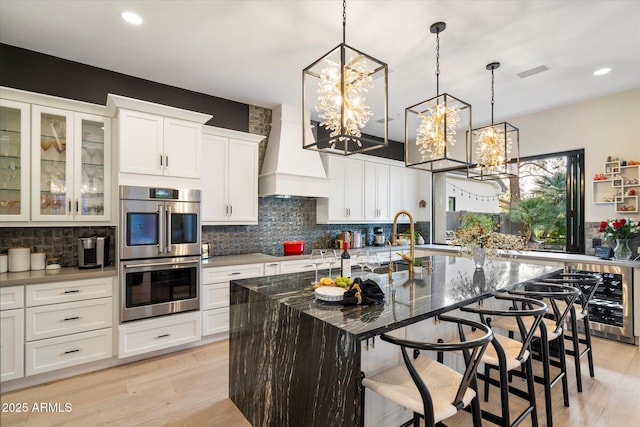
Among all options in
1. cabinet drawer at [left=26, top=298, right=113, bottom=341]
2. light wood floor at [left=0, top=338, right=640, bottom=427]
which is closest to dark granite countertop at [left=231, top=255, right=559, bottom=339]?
light wood floor at [left=0, top=338, right=640, bottom=427]

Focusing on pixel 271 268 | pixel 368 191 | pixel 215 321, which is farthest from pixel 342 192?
pixel 215 321

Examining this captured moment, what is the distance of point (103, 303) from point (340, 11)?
3292mm

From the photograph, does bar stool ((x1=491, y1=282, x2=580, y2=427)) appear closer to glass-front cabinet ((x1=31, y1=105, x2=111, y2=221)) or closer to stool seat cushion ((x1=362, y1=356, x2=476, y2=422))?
stool seat cushion ((x1=362, y1=356, x2=476, y2=422))

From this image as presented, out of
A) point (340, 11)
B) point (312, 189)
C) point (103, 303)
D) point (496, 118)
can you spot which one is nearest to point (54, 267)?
point (103, 303)

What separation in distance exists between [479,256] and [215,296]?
2813mm

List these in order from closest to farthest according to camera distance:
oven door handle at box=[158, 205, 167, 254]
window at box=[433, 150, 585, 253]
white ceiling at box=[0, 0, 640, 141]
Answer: white ceiling at box=[0, 0, 640, 141], oven door handle at box=[158, 205, 167, 254], window at box=[433, 150, 585, 253]

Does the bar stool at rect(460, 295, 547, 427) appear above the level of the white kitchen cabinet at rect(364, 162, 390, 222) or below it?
below

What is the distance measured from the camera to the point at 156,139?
3.24 metres

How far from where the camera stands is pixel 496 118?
500 centimetres

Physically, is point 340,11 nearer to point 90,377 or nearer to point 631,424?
point 631,424

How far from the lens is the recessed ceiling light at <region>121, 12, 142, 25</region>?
2502mm

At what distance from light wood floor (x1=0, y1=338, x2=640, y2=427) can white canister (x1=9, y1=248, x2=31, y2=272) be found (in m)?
1.04

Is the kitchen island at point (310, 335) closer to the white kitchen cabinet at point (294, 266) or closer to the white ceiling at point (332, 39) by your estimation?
the white kitchen cabinet at point (294, 266)

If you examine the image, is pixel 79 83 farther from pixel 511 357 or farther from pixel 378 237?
pixel 378 237
